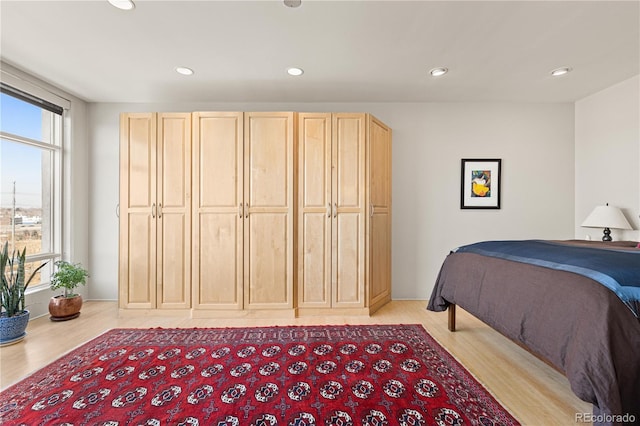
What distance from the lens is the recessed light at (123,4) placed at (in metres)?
1.87

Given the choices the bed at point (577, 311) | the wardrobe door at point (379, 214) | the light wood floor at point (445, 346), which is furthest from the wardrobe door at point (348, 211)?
the bed at point (577, 311)

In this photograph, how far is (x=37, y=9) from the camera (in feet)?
6.41

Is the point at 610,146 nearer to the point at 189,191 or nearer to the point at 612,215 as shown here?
the point at 612,215

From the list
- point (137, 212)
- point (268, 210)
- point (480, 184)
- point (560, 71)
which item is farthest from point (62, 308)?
point (560, 71)

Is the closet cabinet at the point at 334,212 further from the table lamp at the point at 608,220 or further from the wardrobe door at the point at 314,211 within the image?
the table lamp at the point at 608,220

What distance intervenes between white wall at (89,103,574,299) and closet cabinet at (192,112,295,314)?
80 cm

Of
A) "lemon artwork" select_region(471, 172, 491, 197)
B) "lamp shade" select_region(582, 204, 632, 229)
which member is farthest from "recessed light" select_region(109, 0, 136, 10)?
"lamp shade" select_region(582, 204, 632, 229)

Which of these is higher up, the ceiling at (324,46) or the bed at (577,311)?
the ceiling at (324,46)

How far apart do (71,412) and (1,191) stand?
2.55 meters

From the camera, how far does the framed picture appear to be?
379 cm

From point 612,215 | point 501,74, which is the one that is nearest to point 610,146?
point 612,215

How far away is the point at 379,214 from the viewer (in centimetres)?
343

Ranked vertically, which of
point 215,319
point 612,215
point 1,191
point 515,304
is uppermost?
point 1,191

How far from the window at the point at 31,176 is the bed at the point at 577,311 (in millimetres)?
4540
